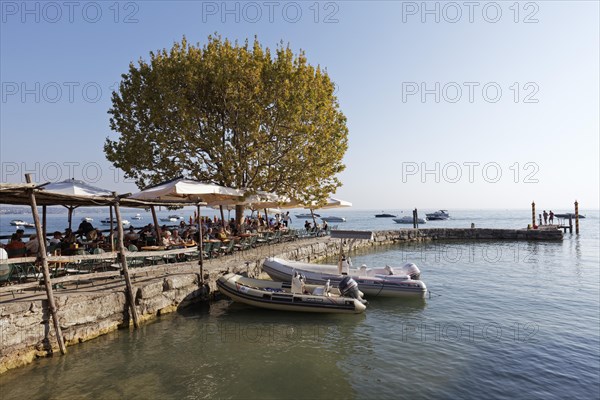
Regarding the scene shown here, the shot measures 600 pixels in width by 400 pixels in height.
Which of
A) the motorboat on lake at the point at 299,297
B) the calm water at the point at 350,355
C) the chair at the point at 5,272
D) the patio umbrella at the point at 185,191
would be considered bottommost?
the calm water at the point at 350,355

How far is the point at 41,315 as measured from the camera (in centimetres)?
776

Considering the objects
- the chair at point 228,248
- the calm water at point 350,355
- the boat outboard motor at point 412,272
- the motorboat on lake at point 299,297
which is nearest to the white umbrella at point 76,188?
the calm water at point 350,355

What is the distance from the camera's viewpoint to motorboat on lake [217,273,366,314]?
11.4 m

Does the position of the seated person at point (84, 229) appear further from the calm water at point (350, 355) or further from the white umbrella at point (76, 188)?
the calm water at point (350, 355)

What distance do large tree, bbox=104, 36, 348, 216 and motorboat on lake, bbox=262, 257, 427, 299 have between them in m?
6.70

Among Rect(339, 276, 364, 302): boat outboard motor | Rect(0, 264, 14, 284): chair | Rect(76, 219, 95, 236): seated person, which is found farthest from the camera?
Rect(76, 219, 95, 236): seated person

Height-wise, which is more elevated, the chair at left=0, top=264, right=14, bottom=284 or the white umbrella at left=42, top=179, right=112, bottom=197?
the white umbrella at left=42, top=179, right=112, bottom=197

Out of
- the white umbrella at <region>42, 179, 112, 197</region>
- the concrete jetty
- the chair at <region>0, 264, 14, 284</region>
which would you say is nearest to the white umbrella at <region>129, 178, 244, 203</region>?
the white umbrella at <region>42, 179, 112, 197</region>

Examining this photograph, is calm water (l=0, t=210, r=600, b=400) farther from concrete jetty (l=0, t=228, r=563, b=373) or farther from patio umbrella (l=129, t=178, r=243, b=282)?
patio umbrella (l=129, t=178, r=243, b=282)

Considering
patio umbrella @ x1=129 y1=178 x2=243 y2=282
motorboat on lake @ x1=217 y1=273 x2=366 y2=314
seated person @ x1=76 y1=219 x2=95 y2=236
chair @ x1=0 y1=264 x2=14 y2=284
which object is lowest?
motorboat on lake @ x1=217 y1=273 x2=366 y2=314

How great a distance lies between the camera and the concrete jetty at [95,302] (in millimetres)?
7363

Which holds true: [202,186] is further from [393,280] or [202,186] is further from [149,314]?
[393,280]

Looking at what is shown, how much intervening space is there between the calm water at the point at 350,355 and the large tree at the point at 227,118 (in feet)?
29.7

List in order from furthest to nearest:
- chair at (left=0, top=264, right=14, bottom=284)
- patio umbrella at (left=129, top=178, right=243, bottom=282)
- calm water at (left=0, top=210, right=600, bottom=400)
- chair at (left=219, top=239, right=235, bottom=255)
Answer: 1. chair at (left=219, top=239, right=235, bottom=255)
2. patio umbrella at (left=129, top=178, right=243, bottom=282)
3. chair at (left=0, top=264, right=14, bottom=284)
4. calm water at (left=0, top=210, right=600, bottom=400)
